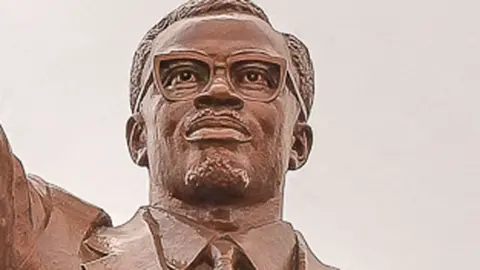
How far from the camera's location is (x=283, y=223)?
456 centimetres

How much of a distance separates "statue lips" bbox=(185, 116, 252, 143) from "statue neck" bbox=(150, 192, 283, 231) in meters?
0.21

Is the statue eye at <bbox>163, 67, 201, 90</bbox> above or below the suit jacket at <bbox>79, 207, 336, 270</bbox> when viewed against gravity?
above

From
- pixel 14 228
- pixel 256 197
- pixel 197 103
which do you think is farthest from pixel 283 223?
pixel 14 228

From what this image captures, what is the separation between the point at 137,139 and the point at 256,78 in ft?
1.63

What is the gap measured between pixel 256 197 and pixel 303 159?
0.41m

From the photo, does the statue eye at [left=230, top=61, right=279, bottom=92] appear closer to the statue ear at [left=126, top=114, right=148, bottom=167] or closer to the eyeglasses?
the eyeglasses

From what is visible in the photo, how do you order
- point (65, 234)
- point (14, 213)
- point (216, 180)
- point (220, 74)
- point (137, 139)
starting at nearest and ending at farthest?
point (14, 213), point (65, 234), point (216, 180), point (220, 74), point (137, 139)

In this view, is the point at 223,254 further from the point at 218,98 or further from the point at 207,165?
the point at 218,98

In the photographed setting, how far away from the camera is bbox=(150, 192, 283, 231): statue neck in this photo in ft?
14.4

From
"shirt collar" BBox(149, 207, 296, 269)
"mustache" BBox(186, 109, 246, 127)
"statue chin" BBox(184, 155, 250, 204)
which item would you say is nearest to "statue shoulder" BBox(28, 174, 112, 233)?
"shirt collar" BBox(149, 207, 296, 269)

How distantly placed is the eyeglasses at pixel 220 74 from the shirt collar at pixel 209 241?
37cm

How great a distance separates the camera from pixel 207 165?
432 centimetres

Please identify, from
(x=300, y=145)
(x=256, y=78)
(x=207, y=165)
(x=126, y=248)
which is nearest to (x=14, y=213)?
(x=126, y=248)

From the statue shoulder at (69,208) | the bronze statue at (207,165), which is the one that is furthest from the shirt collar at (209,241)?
the statue shoulder at (69,208)
